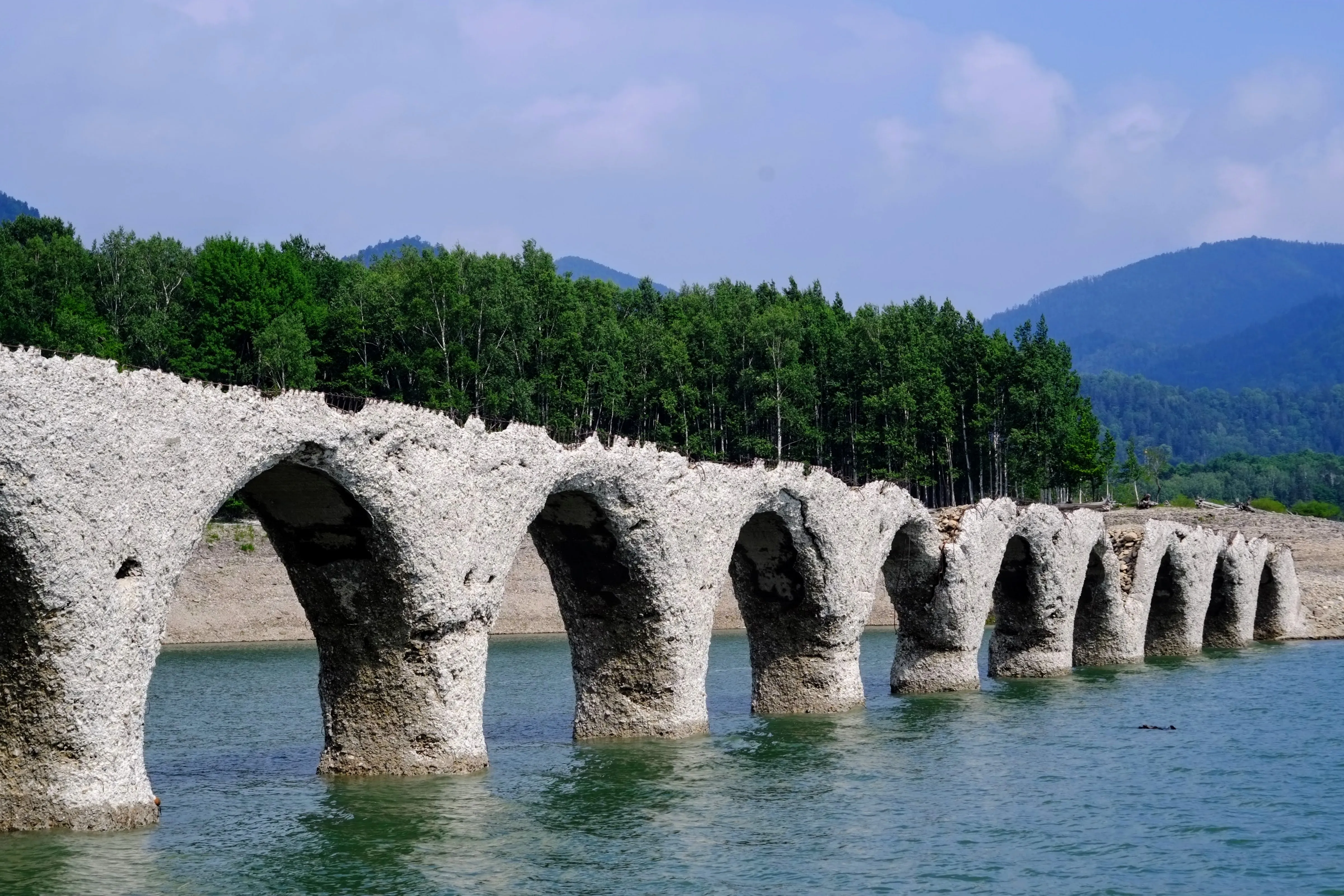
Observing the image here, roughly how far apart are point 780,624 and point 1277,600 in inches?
1379

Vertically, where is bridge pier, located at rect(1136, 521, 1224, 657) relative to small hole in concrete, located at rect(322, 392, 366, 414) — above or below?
below

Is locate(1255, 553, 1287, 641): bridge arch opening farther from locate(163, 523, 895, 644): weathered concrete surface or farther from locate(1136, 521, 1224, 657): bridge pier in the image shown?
locate(163, 523, 895, 644): weathered concrete surface

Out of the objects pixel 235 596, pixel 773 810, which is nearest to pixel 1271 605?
pixel 235 596

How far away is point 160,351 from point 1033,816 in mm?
58959

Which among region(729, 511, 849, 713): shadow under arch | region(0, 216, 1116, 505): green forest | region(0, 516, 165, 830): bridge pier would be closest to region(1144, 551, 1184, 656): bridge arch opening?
region(729, 511, 849, 713): shadow under arch

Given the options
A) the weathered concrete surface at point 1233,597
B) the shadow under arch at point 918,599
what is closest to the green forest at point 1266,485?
the weathered concrete surface at point 1233,597

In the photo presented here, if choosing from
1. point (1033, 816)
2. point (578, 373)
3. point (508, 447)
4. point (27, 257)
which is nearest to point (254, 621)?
point (578, 373)

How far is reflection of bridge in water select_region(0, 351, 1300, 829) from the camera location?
15711mm

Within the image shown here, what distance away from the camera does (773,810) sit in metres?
20.7

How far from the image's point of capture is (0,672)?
15781 mm

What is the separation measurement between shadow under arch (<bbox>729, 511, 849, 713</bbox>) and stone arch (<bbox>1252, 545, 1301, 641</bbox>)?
3260 centimetres

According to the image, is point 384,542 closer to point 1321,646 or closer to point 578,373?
point 1321,646

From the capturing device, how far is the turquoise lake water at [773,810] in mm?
16562

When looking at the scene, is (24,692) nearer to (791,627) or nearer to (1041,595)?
(791,627)
